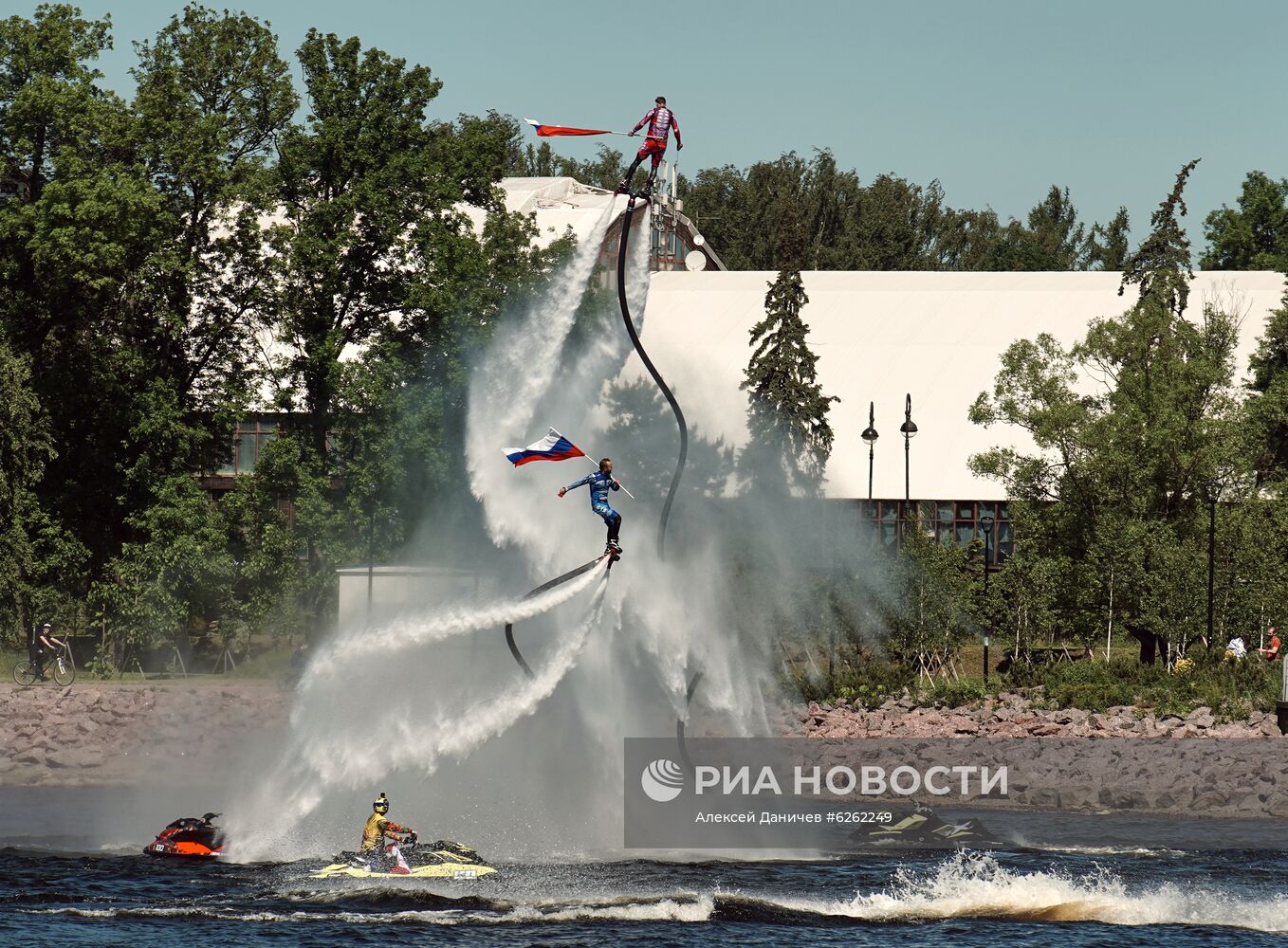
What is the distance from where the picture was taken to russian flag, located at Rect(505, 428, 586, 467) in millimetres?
37156

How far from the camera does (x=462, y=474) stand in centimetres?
6562

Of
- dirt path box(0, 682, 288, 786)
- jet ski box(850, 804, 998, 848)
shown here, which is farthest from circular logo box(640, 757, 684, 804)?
dirt path box(0, 682, 288, 786)

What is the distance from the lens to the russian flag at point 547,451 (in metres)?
37.2

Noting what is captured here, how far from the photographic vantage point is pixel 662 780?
1855 inches

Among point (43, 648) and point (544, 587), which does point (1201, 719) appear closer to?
point (544, 587)

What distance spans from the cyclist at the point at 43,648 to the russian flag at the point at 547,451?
33.9 meters

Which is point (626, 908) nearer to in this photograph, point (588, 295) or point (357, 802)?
point (357, 802)

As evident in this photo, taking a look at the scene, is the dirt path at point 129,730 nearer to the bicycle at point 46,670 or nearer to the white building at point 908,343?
the bicycle at point 46,670

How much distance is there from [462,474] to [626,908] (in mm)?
28646

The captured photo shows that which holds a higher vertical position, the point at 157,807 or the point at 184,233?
the point at 184,233

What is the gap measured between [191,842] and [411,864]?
7006 millimetres

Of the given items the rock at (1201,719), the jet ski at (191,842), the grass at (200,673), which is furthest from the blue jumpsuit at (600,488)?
the grass at (200,673)

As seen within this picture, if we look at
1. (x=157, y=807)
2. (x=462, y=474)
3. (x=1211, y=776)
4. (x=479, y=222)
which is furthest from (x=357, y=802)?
(x=479, y=222)

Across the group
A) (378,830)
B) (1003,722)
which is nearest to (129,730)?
(378,830)
